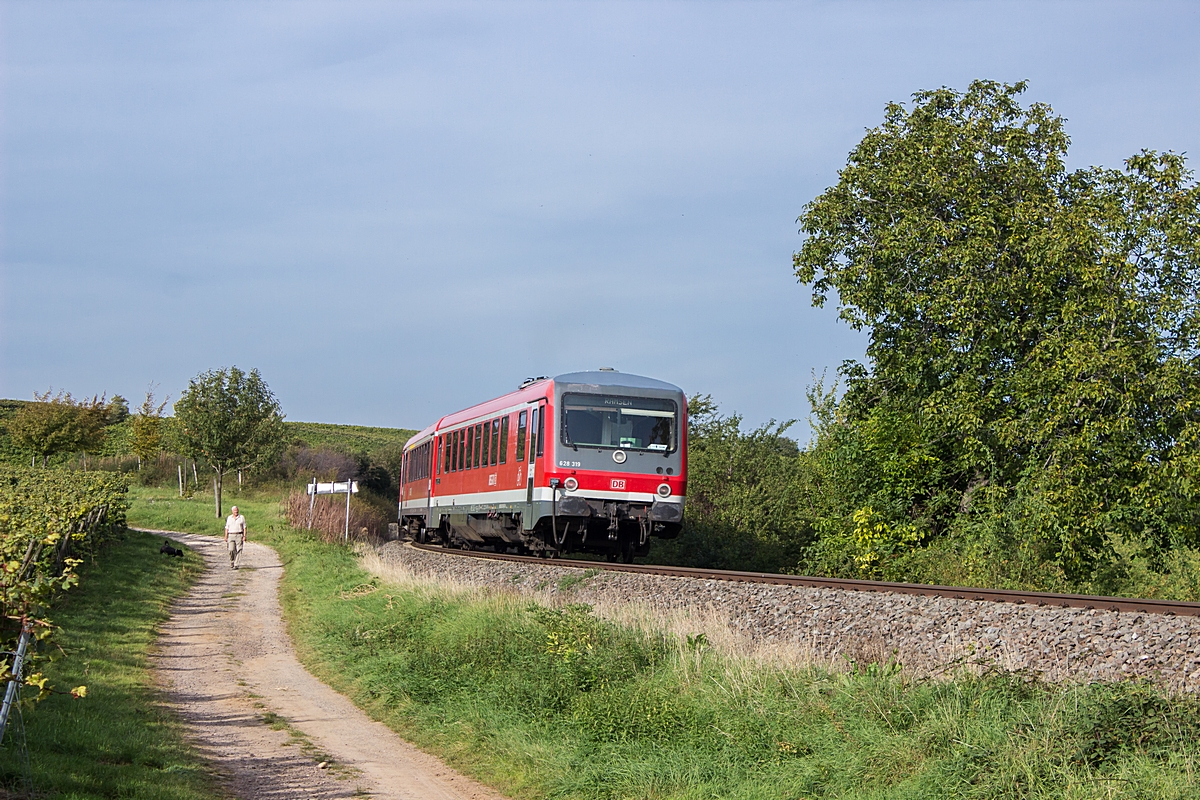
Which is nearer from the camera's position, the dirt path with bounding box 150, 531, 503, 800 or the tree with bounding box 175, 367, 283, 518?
the dirt path with bounding box 150, 531, 503, 800

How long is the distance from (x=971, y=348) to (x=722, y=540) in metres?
12.3

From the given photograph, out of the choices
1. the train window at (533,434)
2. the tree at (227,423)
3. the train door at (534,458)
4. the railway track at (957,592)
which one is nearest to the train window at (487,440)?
the train door at (534,458)

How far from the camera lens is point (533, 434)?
1995 cm

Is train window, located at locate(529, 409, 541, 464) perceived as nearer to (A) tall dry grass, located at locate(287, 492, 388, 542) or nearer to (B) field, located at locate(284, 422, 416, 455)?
(A) tall dry grass, located at locate(287, 492, 388, 542)

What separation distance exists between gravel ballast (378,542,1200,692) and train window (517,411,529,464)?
15.4ft

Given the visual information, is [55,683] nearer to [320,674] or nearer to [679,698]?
[320,674]

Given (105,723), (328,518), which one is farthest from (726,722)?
(328,518)

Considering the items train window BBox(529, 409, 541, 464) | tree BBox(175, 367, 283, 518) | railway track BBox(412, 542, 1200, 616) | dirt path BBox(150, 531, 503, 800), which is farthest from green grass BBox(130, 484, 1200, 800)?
tree BBox(175, 367, 283, 518)

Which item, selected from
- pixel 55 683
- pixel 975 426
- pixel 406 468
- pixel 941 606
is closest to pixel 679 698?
pixel 941 606

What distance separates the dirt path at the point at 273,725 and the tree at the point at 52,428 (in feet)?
93.3

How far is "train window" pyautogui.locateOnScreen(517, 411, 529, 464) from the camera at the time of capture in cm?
2053

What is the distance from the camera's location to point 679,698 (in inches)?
379

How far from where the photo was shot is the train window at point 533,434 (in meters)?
19.8

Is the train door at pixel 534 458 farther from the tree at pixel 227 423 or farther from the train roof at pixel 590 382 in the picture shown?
the tree at pixel 227 423
